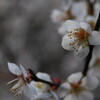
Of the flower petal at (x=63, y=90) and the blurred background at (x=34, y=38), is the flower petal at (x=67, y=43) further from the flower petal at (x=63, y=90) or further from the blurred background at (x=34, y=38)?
the blurred background at (x=34, y=38)

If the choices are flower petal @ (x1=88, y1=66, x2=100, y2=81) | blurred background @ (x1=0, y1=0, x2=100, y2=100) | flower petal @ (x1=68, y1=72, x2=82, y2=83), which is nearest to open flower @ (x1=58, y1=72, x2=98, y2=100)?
flower petal @ (x1=68, y1=72, x2=82, y2=83)

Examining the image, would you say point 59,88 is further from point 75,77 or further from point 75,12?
point 75,12

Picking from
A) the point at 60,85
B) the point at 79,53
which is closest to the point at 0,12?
the point at 60,85

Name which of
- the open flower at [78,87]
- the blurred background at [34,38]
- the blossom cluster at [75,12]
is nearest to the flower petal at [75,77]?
the open flower at [78,87]

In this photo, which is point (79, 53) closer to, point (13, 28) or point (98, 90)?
point (98, 90)

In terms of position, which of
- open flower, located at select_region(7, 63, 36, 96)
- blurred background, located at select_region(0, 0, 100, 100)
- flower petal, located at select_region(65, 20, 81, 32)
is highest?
flower petal, located at select_region(65, 20, 81, 32)

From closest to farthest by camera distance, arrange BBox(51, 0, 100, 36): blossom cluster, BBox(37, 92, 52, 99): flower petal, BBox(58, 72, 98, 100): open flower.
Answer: BBox(37, 92, 52, 99): flower petal
BBox(58, 72, 98, 100): open flower
BBox(51, 0, 100, 36): blossom cluster

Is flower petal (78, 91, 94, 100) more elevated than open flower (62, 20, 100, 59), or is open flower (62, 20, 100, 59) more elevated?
open flower (62, 20, 100, 59)

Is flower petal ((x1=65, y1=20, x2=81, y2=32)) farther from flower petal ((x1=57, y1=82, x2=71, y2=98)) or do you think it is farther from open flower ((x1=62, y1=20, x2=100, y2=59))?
flower petal ((x1=57, y1=82, x2=71, y2=98))
